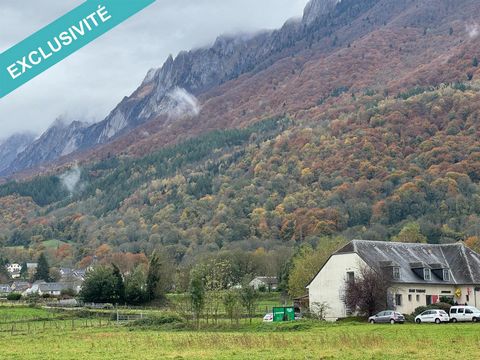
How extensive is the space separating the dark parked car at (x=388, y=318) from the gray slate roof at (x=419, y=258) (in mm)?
7017

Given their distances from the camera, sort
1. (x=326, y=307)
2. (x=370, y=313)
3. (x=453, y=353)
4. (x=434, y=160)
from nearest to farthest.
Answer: (x=453, y=353) → (x=370, y=313) → (x=326, y=307) → (x=434, y=160)

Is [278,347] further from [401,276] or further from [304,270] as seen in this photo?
[304,270]

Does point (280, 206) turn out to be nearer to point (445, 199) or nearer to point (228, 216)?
point (228, 216)

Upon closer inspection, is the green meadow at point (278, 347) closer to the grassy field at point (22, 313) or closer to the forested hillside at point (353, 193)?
the grassy field at point (22, 313)

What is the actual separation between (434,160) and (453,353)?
436 ft

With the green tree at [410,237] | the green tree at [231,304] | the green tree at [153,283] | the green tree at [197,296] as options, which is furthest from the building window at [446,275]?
the green tree at [410,237]

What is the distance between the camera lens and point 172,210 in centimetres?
19950

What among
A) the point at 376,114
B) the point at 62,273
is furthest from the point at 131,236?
the point at 376,114

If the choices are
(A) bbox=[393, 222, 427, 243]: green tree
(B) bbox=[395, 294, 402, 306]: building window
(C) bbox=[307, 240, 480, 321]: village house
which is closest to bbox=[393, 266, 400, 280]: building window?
(C) bbox=[307, 240, 480, 321]: village house

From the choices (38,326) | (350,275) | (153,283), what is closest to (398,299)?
(350,275)

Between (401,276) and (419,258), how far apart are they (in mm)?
5591

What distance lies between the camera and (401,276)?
190ft

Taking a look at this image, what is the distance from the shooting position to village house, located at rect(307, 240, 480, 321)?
5731cm

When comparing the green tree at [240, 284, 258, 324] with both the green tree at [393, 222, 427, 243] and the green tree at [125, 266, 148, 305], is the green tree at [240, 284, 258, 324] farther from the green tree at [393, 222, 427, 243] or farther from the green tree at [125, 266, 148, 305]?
the green tree at [393, 222, 427, 243]
